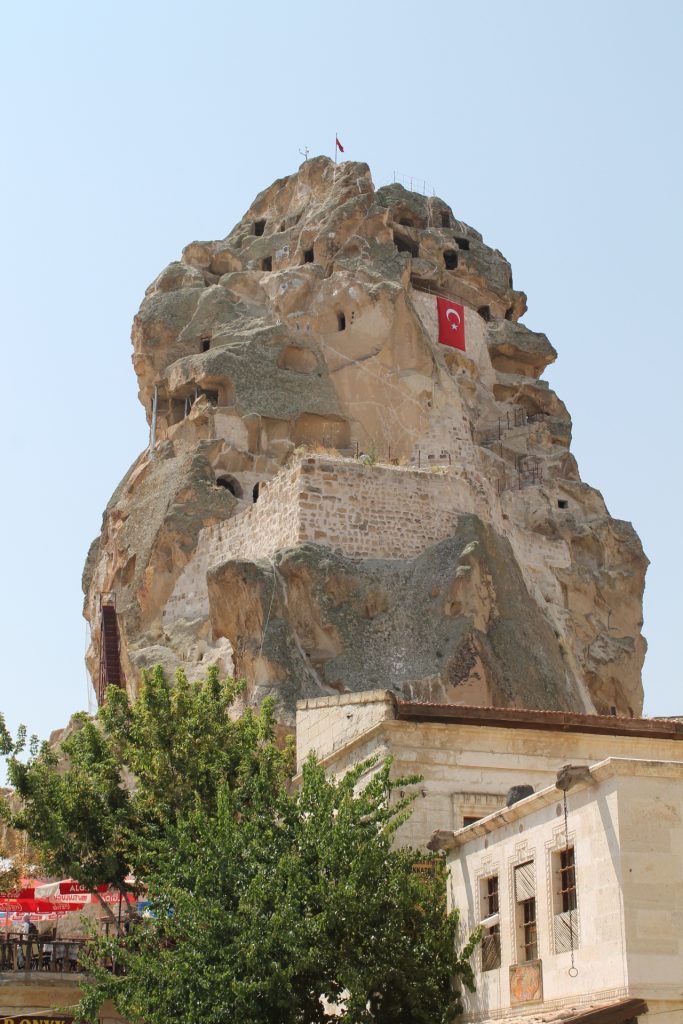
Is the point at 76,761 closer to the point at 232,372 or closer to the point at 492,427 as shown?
the point at 232,372

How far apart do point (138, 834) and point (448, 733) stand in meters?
4.96

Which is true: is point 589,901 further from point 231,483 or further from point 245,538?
point 231,483

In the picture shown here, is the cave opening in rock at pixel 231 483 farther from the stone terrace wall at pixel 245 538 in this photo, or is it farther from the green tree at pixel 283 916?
the green tree at pixel 283 916

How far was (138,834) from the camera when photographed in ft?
73.8

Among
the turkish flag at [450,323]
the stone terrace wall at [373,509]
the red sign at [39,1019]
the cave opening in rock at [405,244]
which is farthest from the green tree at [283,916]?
the cave opening in rock at [405,244]

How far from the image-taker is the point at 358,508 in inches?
1379

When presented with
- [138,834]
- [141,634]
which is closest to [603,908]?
[138,834]

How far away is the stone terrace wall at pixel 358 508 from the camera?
3472 cm

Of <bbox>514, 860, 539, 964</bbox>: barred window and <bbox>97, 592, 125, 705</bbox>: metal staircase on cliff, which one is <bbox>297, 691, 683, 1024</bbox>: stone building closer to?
<bbox>514, 860, 539, 964</bbox>: barred window

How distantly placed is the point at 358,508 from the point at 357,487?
51cm

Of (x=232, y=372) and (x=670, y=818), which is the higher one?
(x=232, y=372)

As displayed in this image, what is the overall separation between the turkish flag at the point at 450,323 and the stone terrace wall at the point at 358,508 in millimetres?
12212

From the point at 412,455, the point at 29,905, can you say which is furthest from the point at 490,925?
the point at 412,455

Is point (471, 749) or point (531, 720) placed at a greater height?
point (531, 720)
